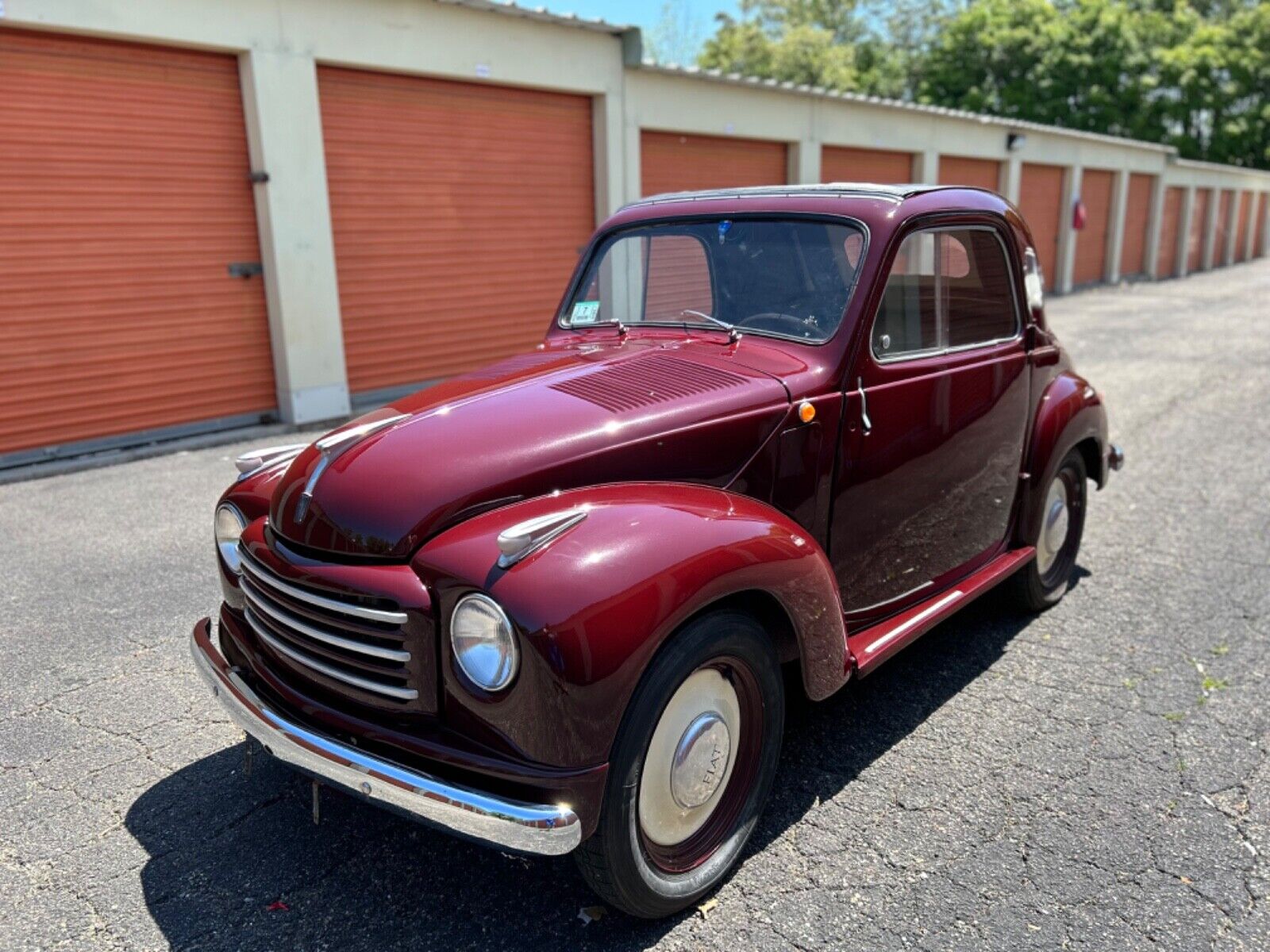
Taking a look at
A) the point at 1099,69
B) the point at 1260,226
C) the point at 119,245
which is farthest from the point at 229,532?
the point at 1260,226

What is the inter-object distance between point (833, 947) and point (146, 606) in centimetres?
349

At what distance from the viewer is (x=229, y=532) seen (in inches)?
117

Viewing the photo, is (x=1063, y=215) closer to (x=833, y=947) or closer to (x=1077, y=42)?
(x=1077, y=42)

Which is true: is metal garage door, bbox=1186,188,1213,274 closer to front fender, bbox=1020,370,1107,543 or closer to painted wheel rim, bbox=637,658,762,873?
front fender, bbox=1020,370,1107,543

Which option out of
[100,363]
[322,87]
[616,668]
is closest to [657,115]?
[322,87]

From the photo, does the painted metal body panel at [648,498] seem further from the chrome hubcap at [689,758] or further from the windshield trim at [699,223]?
the chrome hubcap at [689,758]

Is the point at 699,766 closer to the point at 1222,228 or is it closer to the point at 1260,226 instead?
the point at 1222,228

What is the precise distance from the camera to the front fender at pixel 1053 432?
4.06m

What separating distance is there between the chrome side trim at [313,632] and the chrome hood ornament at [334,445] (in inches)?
10.1

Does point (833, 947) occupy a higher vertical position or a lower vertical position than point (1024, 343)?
lower

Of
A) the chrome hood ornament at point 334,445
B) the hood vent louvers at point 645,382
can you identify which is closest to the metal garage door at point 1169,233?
the hood vent louvers at point 645,382

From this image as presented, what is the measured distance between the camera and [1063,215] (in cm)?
2223

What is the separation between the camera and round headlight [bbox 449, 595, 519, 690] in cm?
211

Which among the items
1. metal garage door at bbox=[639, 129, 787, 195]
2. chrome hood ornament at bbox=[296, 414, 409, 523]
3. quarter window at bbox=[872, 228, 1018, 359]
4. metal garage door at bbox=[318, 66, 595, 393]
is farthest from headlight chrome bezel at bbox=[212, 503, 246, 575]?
metal garage door at bbox=[639, 129, 787, 195]
